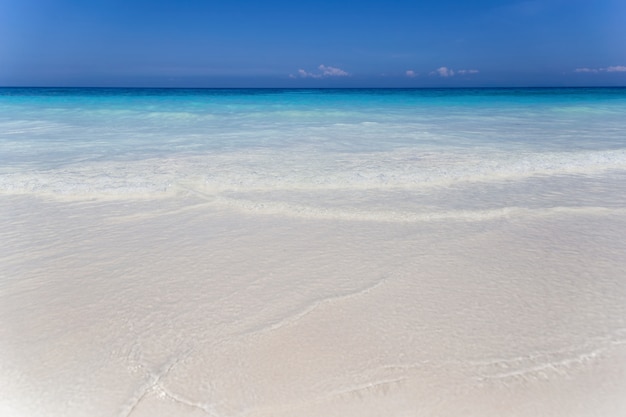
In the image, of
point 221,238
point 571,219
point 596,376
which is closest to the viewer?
point 596,376

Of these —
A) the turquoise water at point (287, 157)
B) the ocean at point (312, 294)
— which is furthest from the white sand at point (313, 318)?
the turquoise water at point (287, 157)

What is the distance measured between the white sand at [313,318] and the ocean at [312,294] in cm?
1

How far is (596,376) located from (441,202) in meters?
2.80

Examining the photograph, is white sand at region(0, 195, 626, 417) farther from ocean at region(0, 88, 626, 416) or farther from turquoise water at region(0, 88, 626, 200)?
turquoise water at region(0, 88, 626, 200)

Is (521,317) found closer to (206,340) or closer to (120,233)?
(206,340)

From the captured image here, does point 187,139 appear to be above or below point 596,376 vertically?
above

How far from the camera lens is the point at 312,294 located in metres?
2.75

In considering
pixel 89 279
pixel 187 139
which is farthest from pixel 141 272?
pixel 187 139

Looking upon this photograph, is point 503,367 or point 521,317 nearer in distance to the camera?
point 503,367

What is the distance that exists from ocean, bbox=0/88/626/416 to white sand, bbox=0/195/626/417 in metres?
0.01

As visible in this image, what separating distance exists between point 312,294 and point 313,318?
0.28 meters

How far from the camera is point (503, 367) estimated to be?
81.1 inches

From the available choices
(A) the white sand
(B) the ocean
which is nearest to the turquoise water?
(B) the ocean

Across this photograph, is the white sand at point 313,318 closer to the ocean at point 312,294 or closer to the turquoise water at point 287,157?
the ocean at point 312,294
